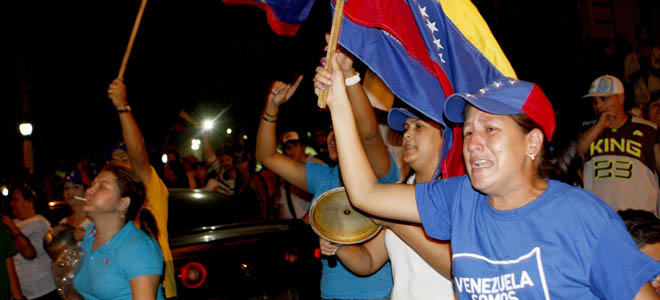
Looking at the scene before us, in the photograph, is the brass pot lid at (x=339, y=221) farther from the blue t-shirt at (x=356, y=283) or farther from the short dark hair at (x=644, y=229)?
the short dark hair at (x=644, y=229)

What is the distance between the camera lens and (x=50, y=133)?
27422 millimetres

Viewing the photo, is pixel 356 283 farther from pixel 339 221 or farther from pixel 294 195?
pixel 294 195

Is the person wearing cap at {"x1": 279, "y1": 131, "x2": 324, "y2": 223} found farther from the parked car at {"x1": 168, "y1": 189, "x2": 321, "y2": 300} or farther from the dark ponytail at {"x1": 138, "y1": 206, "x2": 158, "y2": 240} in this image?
the dark ponytail at {"x1": 138, "y1": 206, "x2": 158, "y2": 240}

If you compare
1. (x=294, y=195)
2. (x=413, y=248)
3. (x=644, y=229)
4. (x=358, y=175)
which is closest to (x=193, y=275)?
(x=413, y=248)

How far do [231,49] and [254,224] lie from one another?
33178 mm

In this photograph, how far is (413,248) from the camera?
2.90 metres

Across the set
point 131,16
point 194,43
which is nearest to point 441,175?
point 131,16

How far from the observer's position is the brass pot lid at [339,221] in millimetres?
3410

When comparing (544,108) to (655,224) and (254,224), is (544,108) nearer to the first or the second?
(655,224)

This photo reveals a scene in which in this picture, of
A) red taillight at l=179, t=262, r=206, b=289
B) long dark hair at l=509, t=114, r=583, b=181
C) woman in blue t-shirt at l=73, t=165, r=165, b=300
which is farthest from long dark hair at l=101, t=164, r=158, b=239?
long dark hair at l=509, t=114, r=583, b=181

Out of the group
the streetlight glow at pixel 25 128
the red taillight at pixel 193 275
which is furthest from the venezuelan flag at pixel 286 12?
the streetlight glow at pixel 25 128

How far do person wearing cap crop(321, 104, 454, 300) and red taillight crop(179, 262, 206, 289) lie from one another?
2014mm

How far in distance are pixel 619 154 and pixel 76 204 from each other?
622cm

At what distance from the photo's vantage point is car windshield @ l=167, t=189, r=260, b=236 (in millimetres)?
6004
